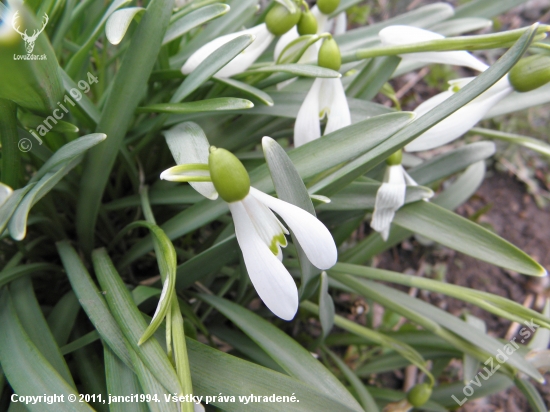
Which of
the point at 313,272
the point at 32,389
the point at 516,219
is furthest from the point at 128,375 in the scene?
the point at 516,219

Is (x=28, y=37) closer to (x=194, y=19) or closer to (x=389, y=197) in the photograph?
(x=194, y=19)

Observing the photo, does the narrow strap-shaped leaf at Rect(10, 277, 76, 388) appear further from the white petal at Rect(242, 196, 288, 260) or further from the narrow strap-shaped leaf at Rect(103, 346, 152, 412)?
the white petal at Rect(242, 196, 288, 260)

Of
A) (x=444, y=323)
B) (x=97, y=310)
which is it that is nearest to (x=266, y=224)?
(x=97, y=310)

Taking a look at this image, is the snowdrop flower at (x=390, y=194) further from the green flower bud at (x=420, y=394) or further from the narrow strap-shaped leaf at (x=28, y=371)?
the narrow strap-shaped leaf at (x=28, y=371)

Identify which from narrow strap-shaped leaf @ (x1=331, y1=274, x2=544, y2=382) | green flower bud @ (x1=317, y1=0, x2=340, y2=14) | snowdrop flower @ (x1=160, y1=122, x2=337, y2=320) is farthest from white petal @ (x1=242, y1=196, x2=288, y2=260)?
green flower bud @ (x1=317, y1=0, x2=340, y2=14)

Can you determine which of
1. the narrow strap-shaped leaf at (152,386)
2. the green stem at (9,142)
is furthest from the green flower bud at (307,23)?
the narrow strap-shaped leaf at (152,386)

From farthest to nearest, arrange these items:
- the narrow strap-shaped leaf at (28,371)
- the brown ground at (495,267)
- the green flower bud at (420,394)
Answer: the brown ground at (495,267)
the green flower bud at (420,394)
the narrow strap-shaped leaf at (28,371)

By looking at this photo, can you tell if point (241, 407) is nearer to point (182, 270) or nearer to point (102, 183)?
point (182, 270)
